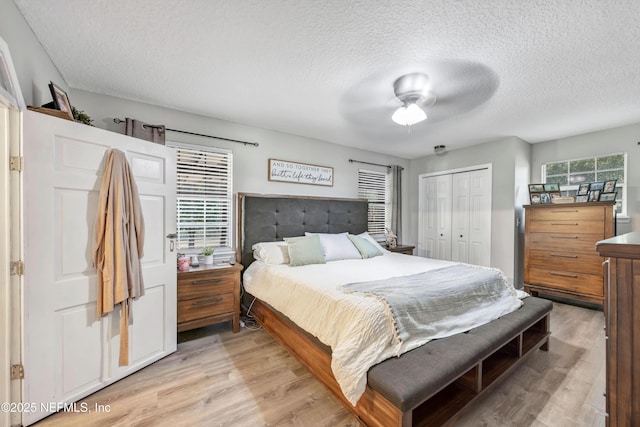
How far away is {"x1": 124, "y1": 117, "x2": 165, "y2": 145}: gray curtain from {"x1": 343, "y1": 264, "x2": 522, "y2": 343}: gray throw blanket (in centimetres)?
252

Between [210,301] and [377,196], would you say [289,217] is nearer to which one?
[210,301]

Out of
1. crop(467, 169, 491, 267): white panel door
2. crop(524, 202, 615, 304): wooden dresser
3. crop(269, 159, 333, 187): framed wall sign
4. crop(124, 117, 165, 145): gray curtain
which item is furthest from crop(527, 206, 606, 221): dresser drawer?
crop(124, 117, 165, 145): gray curtain

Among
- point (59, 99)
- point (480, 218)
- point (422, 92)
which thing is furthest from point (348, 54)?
point (480, 218)

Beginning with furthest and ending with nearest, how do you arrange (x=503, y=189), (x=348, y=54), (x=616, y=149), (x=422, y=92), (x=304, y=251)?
(x=503, y=189) < (x=616, y=149) < (x=304, y=251) < (x=422, y=92) < (x=348, y=54)

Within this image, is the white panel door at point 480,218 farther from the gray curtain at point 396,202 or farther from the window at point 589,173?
the gray curtain at point 396,202

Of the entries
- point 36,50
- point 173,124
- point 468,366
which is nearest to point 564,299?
point 468,366

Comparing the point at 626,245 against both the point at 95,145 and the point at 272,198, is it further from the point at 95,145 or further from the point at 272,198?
the point at 272,198

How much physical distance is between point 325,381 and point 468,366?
37.3 inches

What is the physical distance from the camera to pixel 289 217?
11.8 ft

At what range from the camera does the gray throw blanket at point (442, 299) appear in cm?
170

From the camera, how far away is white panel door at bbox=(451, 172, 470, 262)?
4477 mm

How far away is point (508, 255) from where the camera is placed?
394 centimetres

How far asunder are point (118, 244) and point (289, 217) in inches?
78.8

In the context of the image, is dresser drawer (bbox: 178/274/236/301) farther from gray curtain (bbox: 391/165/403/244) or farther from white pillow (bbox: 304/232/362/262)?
gray curtain (bbox: 391/165/403/244)
